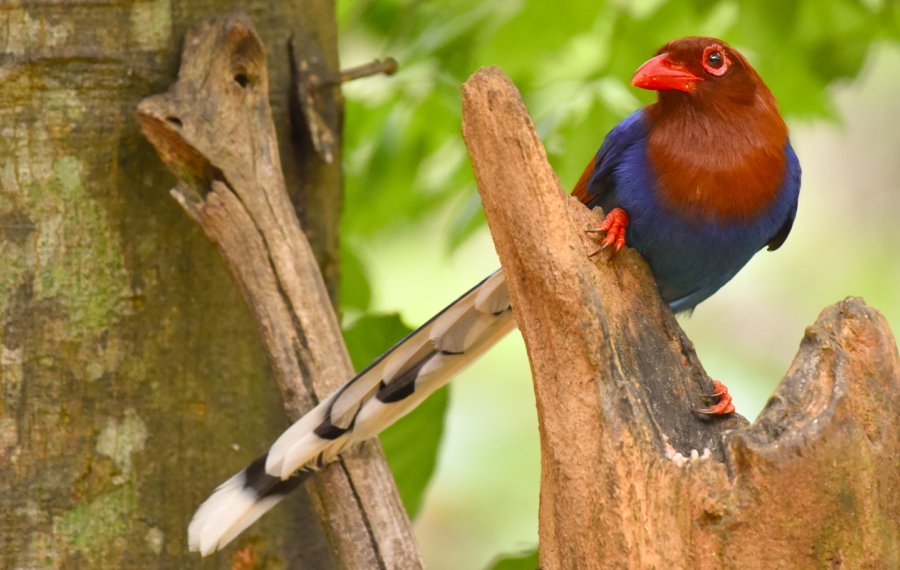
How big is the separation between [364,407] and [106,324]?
26.6 inches

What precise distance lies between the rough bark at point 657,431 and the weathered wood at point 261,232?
27.7 inches

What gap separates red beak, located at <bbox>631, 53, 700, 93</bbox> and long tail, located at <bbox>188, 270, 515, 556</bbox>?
0.57 meters

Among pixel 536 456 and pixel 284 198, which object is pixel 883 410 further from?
pixel 536 456

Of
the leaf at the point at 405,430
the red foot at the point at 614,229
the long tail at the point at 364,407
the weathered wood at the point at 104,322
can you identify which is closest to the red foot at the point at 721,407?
the red foot at the point at 614,229

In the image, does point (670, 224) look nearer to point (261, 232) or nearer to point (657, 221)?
point (657, 221)

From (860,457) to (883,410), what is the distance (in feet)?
0.38

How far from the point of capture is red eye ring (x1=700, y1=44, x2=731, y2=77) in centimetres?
278

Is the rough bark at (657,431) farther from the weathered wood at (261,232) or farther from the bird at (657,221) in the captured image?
the weathered wood at (261,232)

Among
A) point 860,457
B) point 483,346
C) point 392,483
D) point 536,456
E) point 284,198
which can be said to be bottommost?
point 860,457

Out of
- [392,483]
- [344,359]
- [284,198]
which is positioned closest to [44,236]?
[284,198]

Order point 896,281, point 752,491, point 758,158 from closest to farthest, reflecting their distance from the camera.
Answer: point 752,491, point 758,158, point 896,281

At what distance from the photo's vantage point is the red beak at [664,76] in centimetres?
271

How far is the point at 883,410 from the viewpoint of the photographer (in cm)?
203

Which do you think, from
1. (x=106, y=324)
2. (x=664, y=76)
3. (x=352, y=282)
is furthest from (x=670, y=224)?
(x=106, y=324)
